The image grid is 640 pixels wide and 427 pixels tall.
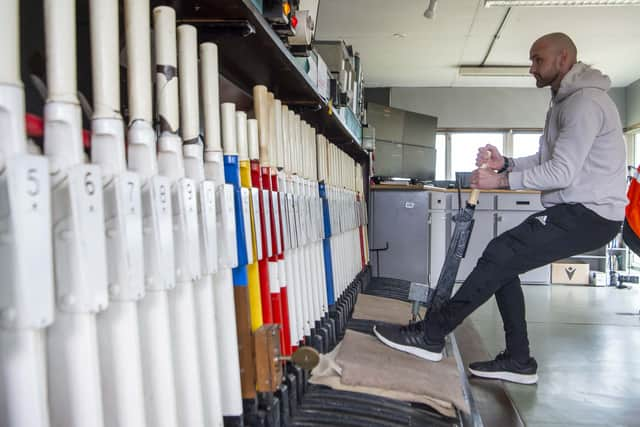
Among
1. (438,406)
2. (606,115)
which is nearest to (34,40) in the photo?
(438,406)

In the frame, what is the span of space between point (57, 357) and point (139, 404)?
119 mm

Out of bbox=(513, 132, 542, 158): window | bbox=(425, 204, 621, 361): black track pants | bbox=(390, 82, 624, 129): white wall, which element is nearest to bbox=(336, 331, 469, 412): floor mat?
bbox=(425, 204, 621, 361): black track pants

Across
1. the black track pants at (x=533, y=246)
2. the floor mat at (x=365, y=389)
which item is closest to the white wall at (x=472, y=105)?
the black track pants at (x=533, y=246)

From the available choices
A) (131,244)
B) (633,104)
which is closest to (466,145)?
(633,104)

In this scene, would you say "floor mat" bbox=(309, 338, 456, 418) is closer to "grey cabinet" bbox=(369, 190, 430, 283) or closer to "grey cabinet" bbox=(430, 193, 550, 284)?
"grey cabinet" bbox=(369, 190, 430, 283)

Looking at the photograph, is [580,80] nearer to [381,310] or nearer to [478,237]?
[381,310]

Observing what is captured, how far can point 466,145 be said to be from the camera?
848 centimetres

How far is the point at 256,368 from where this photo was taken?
973 millimetres

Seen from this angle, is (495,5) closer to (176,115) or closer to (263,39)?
(263,39)

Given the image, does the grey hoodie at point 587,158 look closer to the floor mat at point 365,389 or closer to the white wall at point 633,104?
the floor mat at point 365,389

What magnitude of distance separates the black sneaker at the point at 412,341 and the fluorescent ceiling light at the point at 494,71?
5.77 m

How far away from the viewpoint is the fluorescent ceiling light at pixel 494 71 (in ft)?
22.6

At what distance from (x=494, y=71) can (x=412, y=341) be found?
5.90 metres

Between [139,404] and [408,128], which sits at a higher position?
[408,128]
